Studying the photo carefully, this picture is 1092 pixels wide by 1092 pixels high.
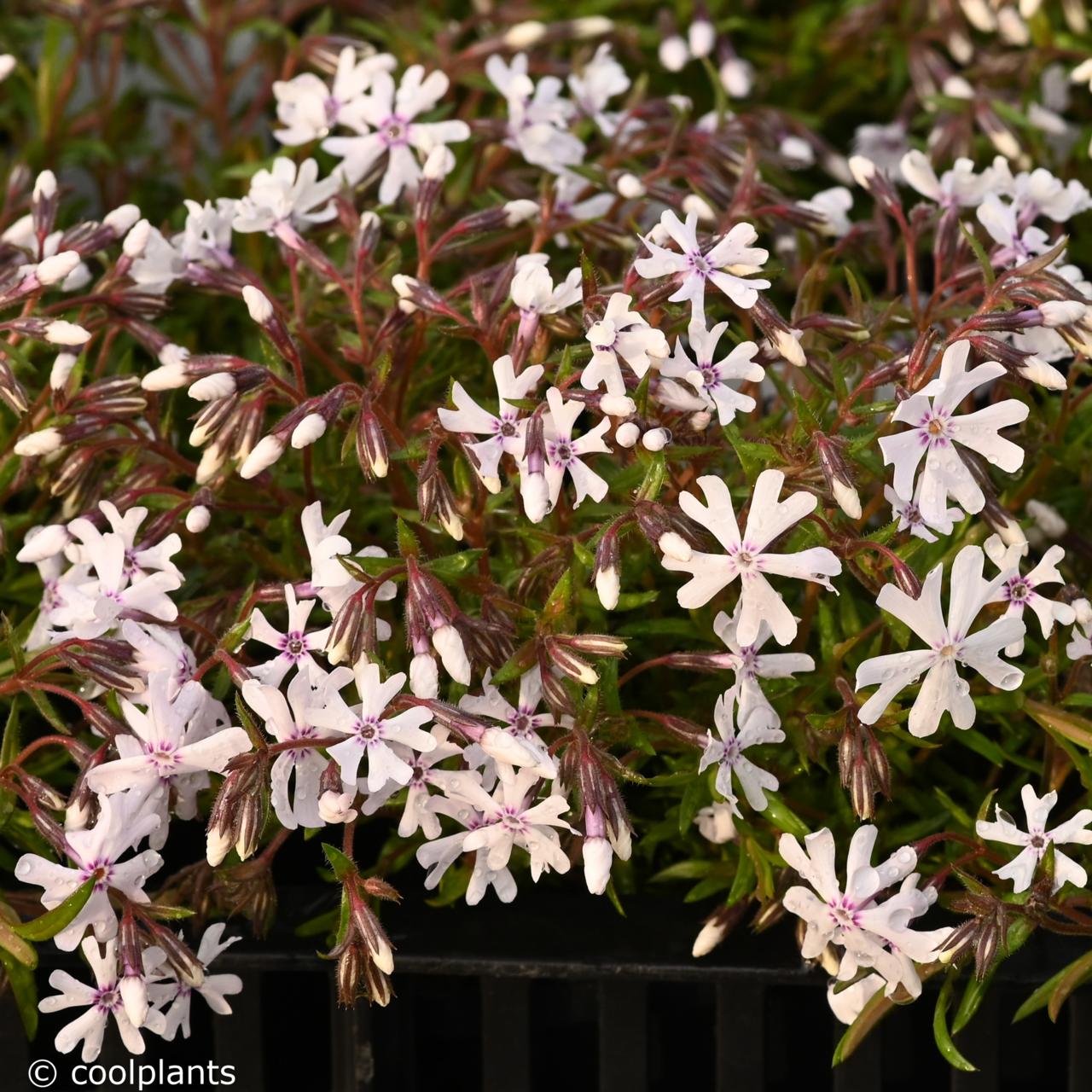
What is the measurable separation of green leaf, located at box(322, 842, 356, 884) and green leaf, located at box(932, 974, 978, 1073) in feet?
1.46

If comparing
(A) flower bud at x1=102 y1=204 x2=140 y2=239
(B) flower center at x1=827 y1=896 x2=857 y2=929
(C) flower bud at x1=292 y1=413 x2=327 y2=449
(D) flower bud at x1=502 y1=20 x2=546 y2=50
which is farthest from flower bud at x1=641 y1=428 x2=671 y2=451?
(D) flower bud at x1=502 y1=20 x2=546 y2=50

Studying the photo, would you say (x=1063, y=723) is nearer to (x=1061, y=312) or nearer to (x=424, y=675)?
(x=1061, y=312)

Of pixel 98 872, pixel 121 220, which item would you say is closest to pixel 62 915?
pixel 98 872

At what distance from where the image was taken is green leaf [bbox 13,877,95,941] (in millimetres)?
1021

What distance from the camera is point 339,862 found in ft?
3.45

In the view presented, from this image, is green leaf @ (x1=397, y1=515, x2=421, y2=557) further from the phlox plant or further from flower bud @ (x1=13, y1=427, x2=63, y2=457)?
flower bud @ (x1=13, y1=427, x2=63, y2=457)

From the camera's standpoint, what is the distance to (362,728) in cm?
104

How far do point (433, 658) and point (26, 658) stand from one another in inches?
15.1

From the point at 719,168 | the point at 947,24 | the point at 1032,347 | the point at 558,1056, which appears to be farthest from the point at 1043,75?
the point at 558,1056

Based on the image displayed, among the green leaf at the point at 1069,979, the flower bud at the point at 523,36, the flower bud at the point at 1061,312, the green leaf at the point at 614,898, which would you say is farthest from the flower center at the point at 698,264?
the flower bud at the point at 523,36

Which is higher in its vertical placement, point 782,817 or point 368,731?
point 368,731

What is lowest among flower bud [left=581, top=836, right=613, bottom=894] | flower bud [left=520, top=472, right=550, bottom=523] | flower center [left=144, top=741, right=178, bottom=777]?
flower bud [left=581, top=836, right=613, bottom=894]

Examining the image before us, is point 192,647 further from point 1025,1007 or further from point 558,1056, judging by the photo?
point 1025,1007

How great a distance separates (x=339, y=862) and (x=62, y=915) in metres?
0.19
